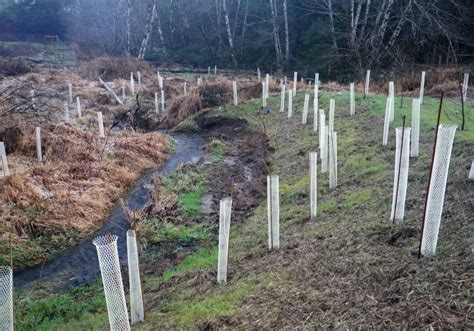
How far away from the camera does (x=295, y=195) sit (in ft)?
30.5

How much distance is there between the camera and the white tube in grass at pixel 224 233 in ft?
18.4

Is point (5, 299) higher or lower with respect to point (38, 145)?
higher

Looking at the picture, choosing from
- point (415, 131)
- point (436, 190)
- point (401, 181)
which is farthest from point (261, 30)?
point (436, 190)

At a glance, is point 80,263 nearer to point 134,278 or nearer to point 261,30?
point 134,278

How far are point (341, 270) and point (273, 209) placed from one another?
5.54 feet

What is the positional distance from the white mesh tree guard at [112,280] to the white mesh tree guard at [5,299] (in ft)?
3.02

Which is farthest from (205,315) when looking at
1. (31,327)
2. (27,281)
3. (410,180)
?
(27,281)

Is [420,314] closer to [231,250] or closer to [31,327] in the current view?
[231,250]

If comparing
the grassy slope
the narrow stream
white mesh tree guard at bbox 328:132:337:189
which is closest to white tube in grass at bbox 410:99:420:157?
the grassy slope

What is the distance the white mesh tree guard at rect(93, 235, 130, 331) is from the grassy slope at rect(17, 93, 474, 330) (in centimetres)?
55

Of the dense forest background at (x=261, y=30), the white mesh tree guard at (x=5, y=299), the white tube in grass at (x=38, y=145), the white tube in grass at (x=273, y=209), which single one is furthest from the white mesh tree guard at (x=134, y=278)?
the dense forest background at (x=261, y=30)

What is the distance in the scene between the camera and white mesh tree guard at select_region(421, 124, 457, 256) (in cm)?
429

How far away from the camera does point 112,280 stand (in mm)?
4531

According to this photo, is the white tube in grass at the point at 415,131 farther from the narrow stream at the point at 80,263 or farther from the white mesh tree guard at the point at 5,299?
the white mesh tree guard at the point at 5,299
